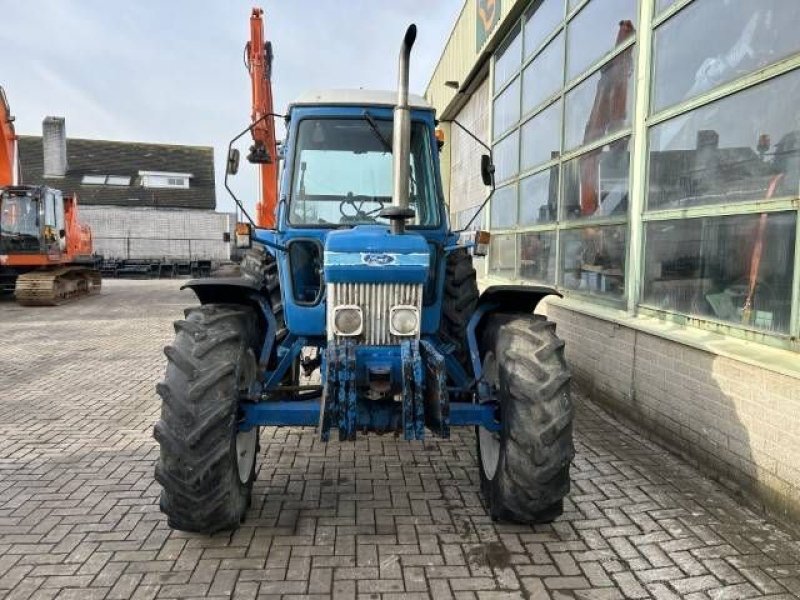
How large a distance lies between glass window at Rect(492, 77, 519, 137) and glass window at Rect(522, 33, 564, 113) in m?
0.37

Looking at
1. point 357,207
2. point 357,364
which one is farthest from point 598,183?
point 357,364

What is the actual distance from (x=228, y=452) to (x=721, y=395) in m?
3.06

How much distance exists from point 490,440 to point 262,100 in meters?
7.63

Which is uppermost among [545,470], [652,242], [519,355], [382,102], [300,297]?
[382,102]

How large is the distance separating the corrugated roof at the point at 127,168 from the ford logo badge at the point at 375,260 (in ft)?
95.3

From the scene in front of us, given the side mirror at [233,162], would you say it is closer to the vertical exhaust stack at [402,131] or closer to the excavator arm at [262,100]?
the vertical exhaust stack at [402,131]

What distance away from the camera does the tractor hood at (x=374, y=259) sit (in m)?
3.18

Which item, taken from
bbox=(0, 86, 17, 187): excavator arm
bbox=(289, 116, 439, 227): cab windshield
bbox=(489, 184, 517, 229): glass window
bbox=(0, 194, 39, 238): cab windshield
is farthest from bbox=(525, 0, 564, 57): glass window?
bbox=(0, 194, 39, 238): cab windshield

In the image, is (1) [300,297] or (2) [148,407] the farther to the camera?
(2) [148,407]

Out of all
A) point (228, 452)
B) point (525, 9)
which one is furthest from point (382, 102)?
point (525, 9)

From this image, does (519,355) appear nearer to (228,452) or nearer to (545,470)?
(545,470)

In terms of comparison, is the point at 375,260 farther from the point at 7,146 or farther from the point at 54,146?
the point at 54,146

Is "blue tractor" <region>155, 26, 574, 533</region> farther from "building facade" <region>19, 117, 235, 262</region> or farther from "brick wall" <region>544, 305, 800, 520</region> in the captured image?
"building facade" <region>19, 117, 235, 262</region>

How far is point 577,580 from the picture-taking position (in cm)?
276
